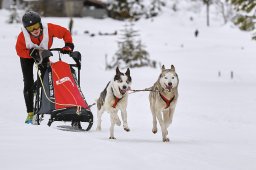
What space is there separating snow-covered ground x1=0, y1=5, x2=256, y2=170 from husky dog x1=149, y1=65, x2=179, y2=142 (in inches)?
14.1

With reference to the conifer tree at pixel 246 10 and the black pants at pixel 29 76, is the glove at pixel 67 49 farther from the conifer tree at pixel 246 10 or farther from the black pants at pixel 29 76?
the conifer tree at pixel 246 10

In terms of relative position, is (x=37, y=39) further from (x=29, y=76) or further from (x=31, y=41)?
(x=29, y=76)

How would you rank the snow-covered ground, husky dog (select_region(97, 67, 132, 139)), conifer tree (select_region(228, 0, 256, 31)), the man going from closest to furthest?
the snow-covered ground, the man, husky dog (select_region(97, 67, 132, 139)), conifer tree (select_region(228, 0, 256, 31))

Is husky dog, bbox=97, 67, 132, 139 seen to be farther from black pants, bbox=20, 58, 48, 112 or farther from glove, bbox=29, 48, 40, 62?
glove, bbox=29, 48, 40, 62

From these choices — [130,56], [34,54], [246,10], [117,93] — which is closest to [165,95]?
[117,93]

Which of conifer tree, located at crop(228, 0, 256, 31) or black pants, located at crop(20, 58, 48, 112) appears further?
conifer tree, located at crop(228, 0, 256, 31)

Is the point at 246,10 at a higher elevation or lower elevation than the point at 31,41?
higher

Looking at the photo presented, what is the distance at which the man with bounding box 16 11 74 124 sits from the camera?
8.07 meters

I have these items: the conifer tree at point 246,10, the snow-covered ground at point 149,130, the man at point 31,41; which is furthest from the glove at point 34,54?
the conifer tree at point 246,10

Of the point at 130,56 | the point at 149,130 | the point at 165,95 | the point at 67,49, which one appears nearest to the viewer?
the point at 165,95

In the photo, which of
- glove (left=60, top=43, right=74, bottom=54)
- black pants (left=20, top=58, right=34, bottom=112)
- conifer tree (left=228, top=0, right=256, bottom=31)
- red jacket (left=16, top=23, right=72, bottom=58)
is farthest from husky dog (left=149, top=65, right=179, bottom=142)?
conifer tree (left=228, top=0, right=256, bottom=31)

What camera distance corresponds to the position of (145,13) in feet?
274

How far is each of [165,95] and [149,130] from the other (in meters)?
2.33

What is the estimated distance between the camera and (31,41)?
834 cm
